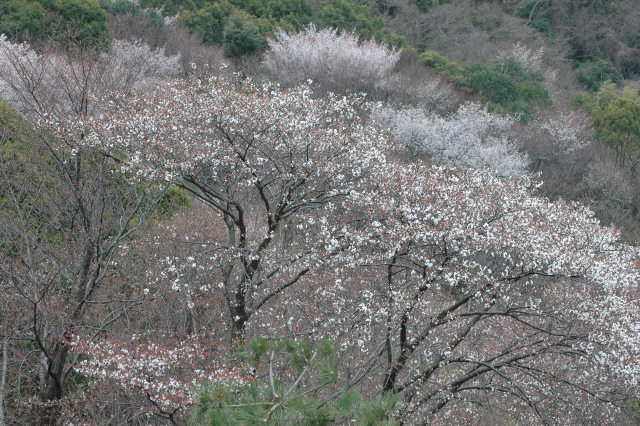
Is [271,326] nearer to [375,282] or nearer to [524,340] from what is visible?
[375,282]

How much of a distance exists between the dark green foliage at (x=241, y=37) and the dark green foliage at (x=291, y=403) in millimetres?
21104

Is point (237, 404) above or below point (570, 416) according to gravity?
above

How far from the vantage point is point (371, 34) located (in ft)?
94.5

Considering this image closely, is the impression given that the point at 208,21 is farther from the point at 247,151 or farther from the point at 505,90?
the point at 247,151

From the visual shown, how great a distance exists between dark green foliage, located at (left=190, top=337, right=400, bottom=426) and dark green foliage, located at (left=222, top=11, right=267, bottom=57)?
69.2ft

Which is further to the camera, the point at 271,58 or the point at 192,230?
the point at 271,58

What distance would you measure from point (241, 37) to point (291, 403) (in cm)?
2215

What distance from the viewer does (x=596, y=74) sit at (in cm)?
3456

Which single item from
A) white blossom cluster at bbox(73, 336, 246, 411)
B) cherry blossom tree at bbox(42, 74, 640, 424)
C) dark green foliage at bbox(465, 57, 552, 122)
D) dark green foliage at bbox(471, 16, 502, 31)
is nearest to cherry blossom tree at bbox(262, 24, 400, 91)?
dark green foliage at bbox(465, 57, 552, 122)

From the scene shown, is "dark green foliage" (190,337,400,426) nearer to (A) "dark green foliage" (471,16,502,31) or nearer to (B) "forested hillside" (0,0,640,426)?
(B) "forested hillside" (0,0,640,426)

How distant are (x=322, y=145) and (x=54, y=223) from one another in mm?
5138

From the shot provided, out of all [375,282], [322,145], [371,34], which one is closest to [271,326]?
[375,282]

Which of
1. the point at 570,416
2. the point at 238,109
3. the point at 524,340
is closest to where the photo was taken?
the point at 238,109

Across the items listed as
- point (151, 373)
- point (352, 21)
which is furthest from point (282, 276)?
point (352, 21)
